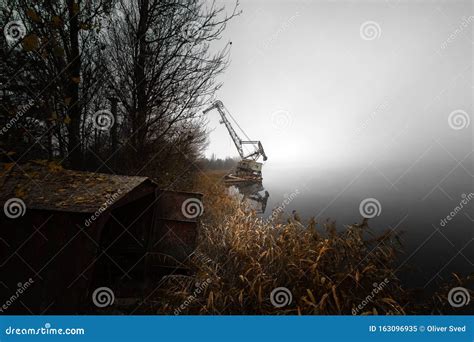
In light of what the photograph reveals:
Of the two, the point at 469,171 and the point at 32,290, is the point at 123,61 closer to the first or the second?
the point at 32,290

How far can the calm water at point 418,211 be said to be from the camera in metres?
5.49

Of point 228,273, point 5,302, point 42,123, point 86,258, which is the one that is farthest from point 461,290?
point 42,123

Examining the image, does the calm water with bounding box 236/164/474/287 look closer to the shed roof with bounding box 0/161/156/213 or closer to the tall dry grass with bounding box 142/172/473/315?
the tall dry grass with bounding box 142/172/473/315

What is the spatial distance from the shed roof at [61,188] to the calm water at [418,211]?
4.37m

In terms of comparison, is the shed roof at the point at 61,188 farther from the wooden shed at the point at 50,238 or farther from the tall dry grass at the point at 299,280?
the tall dry grass at the point at 299,280

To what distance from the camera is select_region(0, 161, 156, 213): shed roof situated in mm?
2357

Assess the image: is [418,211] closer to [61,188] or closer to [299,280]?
[299,280]

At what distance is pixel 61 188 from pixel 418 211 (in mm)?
10645

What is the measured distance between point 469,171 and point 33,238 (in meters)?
20.6

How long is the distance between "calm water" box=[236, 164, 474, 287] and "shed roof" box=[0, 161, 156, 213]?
437 centimetres

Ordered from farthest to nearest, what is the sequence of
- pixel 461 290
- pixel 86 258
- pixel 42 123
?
pixel 42 123 < pixel 461 290 < pixel 86 258

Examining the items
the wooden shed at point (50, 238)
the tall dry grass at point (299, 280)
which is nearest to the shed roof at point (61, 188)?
the wooden shed at point (50, 238)

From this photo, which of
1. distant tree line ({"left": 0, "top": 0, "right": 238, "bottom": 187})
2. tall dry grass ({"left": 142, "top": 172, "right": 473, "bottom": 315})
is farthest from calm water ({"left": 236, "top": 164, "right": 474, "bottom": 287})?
distant tree line ({"left": 0, "top": 0, "right": 238, "bottom": 187})
